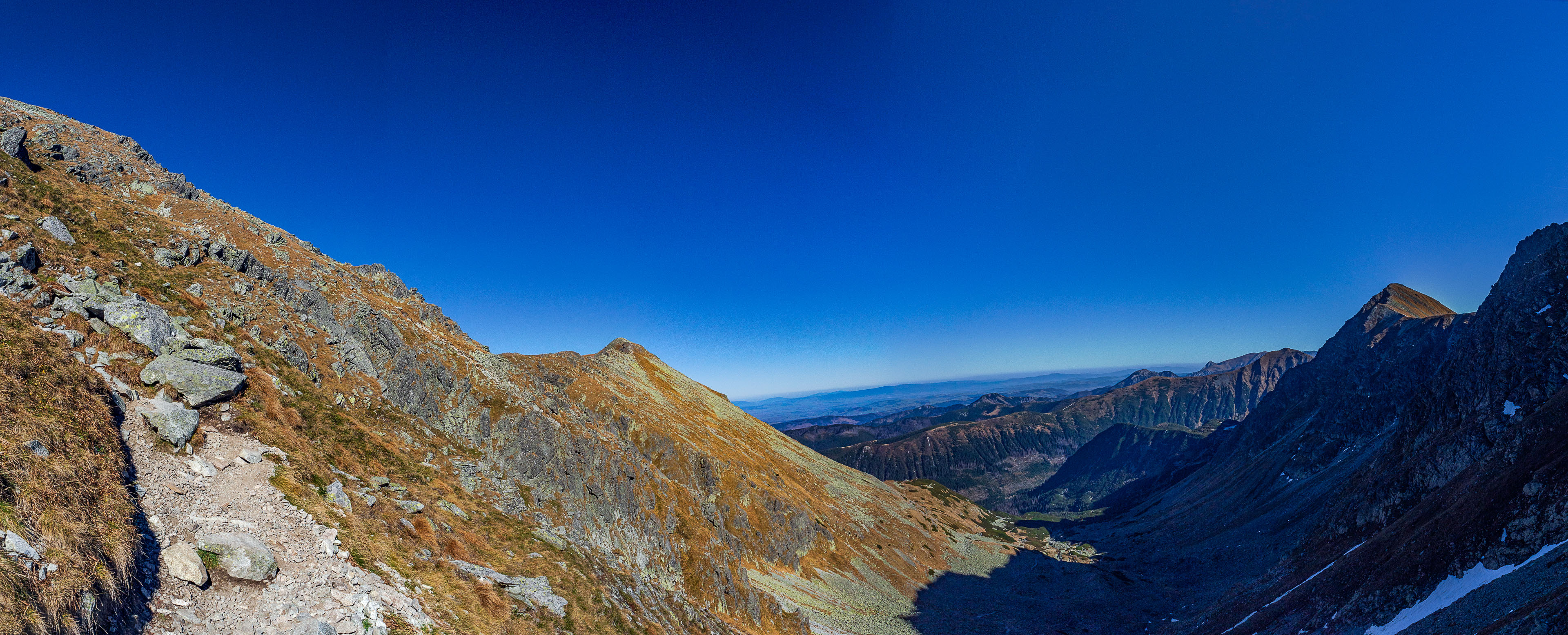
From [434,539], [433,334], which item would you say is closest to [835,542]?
[433,334]

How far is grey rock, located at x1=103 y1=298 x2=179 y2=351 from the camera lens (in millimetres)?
22297

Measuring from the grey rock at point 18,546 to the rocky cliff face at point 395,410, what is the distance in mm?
8762

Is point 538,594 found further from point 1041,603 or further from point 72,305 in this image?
point 1041,603

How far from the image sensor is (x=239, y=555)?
15773 mm

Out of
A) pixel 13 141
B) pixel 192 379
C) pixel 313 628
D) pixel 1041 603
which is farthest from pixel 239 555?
pixel 1041 603

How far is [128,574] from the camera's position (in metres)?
13.1

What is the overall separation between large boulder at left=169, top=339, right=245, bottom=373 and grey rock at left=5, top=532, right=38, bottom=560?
15.4 m

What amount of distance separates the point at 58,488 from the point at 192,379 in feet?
36.1

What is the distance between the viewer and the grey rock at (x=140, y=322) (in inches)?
878

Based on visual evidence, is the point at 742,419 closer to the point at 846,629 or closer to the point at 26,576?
the point at 846,629

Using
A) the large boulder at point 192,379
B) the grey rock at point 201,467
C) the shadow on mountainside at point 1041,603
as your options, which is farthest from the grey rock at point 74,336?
the shadow on mountainside at point 1041,603

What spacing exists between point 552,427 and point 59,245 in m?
34.3

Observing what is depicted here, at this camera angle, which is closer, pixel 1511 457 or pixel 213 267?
pixel 213 267

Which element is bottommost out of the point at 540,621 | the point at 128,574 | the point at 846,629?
the point at 846,629
